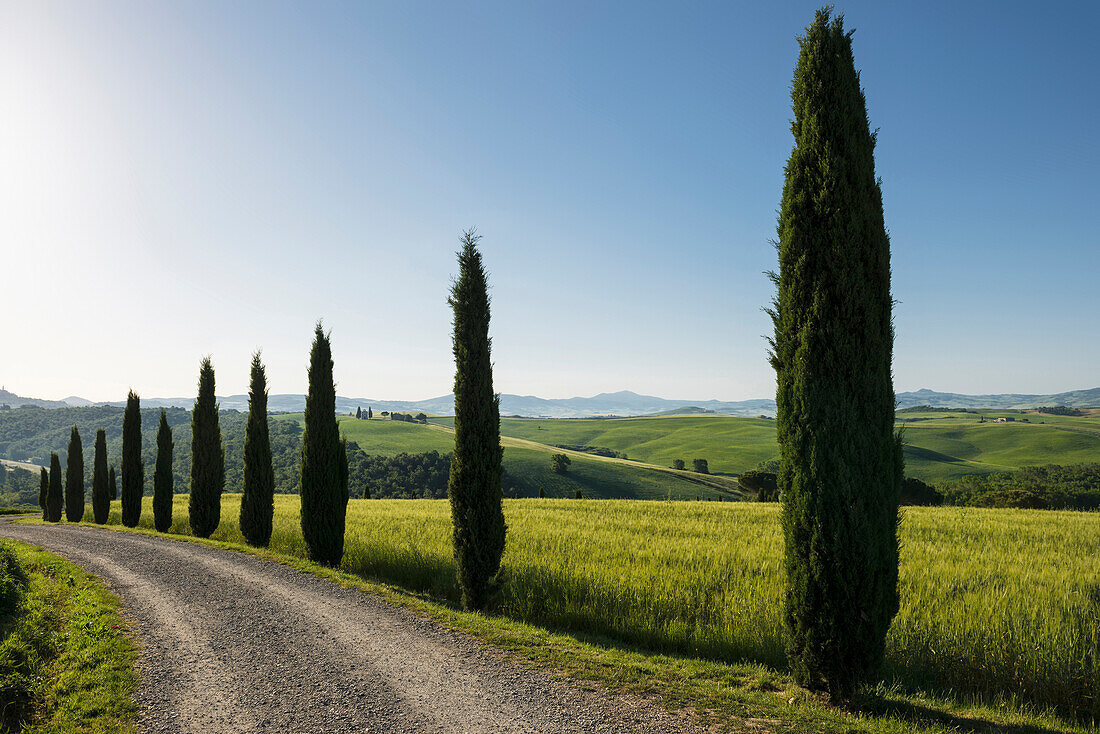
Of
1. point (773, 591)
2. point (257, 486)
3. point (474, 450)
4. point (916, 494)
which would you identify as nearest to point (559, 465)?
point (916, 494)

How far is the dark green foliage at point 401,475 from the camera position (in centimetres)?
7075

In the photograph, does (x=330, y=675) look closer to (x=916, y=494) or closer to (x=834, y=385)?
(x=834, y=385)

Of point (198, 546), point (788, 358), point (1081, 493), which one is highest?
point (788, 358)

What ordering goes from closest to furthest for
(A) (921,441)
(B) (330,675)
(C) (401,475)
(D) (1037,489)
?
1. (B) (330,675)
2. (D) (1037,489)
3. (C) (401,475)
4. (A) (921,441)

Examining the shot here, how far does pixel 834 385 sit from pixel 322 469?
→ 14.3m

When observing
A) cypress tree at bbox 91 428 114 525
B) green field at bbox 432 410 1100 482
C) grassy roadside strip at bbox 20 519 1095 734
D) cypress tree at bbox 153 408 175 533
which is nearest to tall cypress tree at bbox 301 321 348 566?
grassy roadside strip at bbox 20 519 1095 734

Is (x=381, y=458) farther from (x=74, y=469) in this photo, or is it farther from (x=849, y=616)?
(x=849, y=616)

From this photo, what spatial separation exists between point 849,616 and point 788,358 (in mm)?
3078

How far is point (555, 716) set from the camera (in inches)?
219

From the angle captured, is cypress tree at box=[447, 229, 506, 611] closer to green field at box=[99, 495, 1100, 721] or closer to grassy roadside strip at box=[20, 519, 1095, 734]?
green field at box=[99, 495, 1100, 721]

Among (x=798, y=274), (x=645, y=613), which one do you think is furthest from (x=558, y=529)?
(x=798, y=274)

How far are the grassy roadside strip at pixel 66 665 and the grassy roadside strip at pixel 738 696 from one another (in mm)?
4713

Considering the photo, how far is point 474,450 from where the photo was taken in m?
11.1

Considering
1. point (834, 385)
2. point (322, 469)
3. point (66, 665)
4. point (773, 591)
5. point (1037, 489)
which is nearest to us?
point (834, 385)
